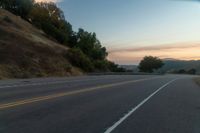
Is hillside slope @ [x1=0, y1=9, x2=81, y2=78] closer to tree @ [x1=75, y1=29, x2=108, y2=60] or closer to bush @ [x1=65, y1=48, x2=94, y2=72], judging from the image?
bush @ [x1=65, y1=48, x2=94, y2=72]

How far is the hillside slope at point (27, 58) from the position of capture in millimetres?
56694

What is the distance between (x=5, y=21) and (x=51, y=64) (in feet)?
58.9

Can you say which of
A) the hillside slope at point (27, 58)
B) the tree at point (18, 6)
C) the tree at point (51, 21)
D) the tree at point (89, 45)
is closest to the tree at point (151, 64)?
the tree at point (51, 21)

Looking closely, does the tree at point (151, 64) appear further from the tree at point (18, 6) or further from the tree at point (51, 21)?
the tree at point (18, 6)

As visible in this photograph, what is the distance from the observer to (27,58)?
6325 centimetres

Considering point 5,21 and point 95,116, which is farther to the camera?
point 5,21

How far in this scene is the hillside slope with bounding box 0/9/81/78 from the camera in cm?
5669

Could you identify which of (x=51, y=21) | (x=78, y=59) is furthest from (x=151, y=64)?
(x=78, y=59)

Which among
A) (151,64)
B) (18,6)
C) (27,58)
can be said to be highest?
(18,6)

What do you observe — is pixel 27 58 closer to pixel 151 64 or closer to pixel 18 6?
pixel 18 6

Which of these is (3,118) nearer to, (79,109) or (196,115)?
(79,109)

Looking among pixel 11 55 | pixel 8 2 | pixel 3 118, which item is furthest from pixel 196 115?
pixel 8 2

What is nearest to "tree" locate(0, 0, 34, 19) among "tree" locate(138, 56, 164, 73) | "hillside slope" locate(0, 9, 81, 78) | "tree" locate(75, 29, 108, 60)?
"tree" locate(75, 29, 108, 60)

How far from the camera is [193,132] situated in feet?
40.0
